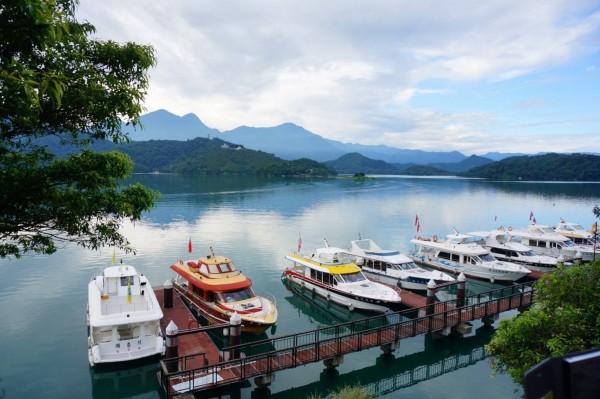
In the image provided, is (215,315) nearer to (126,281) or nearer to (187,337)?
(187,337)

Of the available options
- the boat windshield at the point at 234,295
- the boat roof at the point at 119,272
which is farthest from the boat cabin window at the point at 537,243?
the boat roof at the point at 119,272

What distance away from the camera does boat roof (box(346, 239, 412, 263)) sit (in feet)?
120

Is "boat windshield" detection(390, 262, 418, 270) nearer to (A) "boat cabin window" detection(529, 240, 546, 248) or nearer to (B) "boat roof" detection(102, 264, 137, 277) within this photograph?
(A) "boat cabin window" detection(529, 240, 546, 248)

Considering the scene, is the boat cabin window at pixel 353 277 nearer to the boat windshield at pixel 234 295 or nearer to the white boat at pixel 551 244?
the boat windshield at pixel 234 295

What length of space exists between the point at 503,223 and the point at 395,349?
63080 millimetres

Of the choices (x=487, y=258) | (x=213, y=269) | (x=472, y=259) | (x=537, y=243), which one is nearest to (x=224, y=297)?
(x=213, y=269)

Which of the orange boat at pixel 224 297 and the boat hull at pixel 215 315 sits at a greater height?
the orange boat at pixel 224 297

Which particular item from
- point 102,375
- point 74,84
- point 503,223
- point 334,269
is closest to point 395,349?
point 334,269

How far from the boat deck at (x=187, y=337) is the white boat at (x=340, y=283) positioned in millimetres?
10549

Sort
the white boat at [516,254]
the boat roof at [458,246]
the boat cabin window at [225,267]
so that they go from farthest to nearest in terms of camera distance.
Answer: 1. the white boat at [516,254]
2. the boat roof at [458,246]
3. the boat cabin window at [225,267]

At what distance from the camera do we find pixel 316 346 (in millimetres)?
20109

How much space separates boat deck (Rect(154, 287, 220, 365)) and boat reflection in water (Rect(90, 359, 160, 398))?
1.81 m

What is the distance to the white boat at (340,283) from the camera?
2898 centimetres

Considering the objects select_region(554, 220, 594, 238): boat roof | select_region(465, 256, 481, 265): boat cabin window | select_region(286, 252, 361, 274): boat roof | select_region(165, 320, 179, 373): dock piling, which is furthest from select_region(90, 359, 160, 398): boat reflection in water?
select_region(554, 220, 594, 238): boat roof
